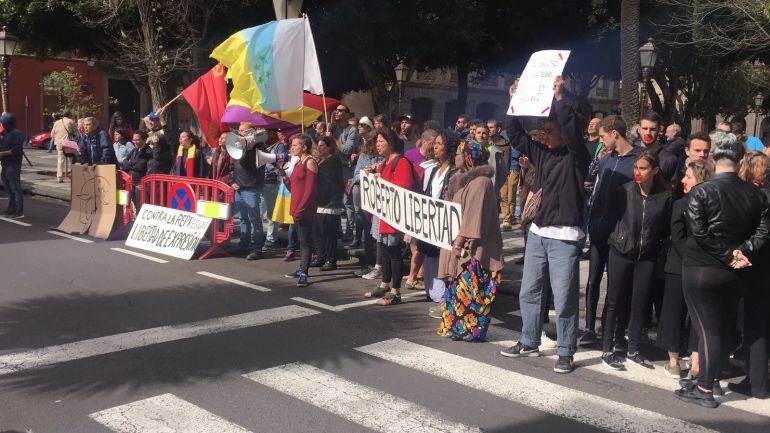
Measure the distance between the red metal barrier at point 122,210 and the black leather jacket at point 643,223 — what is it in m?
7.70

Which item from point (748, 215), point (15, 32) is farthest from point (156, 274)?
point (15, 32)

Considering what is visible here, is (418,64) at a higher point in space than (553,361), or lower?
higher

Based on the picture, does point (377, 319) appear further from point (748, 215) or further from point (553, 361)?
point (748, 215)

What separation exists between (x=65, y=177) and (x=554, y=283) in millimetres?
17036

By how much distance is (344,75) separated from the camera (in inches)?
984

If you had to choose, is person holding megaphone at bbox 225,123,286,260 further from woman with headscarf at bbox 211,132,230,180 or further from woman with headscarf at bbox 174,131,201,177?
woman with headscarf at bbox 174,131,201,177

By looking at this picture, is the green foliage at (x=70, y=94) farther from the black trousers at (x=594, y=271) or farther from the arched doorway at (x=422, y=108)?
the black trousers at (x=594, y=271)

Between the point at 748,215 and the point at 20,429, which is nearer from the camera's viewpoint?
the point at 20,429

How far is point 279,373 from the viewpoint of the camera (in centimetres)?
554

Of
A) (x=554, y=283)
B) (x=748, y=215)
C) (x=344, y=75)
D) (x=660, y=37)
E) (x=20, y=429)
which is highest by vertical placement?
(x=660, y=37)

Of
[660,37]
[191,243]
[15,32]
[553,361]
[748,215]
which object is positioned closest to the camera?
[748,215]

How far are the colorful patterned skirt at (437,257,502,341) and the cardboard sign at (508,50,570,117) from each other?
4.72ft

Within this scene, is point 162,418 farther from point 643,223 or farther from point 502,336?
point 643,223

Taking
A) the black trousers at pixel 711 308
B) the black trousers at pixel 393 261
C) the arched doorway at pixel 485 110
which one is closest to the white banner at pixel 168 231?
the black trousers at pixel 393 261
